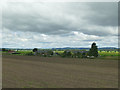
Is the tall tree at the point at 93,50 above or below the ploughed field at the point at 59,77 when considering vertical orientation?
above

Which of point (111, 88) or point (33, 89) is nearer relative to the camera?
point (33, 89)

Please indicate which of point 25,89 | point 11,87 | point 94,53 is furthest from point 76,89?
point 94,53

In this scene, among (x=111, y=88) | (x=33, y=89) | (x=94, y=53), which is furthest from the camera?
(x=94, y=53)

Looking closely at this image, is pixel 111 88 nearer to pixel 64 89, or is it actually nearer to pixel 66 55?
pixel 64 89

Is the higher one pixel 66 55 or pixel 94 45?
pixel 94 45

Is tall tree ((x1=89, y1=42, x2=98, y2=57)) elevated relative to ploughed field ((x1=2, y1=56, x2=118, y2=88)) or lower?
elevated

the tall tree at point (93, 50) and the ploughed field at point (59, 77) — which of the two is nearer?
the ploughed field at point (59, 77)

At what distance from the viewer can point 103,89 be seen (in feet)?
35.3

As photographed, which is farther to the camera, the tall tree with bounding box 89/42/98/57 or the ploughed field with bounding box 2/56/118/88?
the tall tree with bounding box 89/42/98/57

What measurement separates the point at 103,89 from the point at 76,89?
103 inches

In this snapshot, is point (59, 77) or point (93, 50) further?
point (93, 50)

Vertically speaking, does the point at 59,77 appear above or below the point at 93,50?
below

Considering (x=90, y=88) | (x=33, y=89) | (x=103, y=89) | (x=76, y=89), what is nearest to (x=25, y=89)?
(x=33, y=89)

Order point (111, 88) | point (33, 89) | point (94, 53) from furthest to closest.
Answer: point (94, 53) → point (111, 88) → point (33, 89)
